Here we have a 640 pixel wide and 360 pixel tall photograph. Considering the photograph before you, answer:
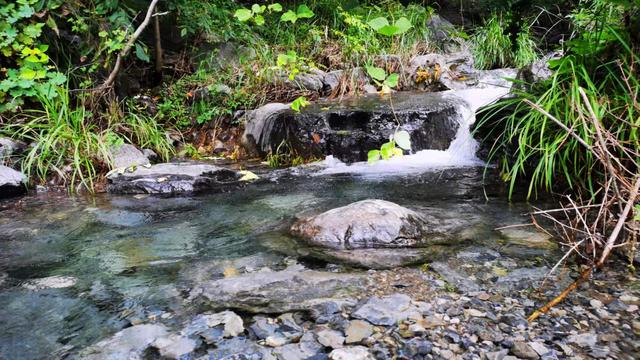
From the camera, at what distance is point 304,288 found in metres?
2.18

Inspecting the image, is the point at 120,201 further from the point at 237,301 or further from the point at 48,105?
the point at 237,301

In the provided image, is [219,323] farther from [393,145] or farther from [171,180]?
[171,180]

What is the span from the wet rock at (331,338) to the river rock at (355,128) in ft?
12.0

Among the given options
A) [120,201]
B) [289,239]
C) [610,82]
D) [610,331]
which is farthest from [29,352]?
[610,82]

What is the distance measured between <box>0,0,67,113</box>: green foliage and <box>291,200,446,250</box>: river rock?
12.1ft

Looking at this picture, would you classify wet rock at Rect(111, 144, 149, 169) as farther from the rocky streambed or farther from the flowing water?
the rocky streambed

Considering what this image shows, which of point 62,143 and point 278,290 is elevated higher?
point 62,143

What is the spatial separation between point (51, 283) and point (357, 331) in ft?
5.25

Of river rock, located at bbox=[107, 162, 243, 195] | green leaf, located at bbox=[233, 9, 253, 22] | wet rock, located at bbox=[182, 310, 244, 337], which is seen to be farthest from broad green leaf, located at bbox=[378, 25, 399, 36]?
river rock, located at bbox=[107, 162, 243, 195]

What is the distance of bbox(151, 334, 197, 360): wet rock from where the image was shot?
5.57 feet

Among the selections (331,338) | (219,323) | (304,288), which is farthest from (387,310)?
(219,323)

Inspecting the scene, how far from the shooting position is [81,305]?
2086mm

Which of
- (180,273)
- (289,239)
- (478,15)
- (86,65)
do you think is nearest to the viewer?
(180,273)

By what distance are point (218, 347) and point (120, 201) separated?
111 inches
